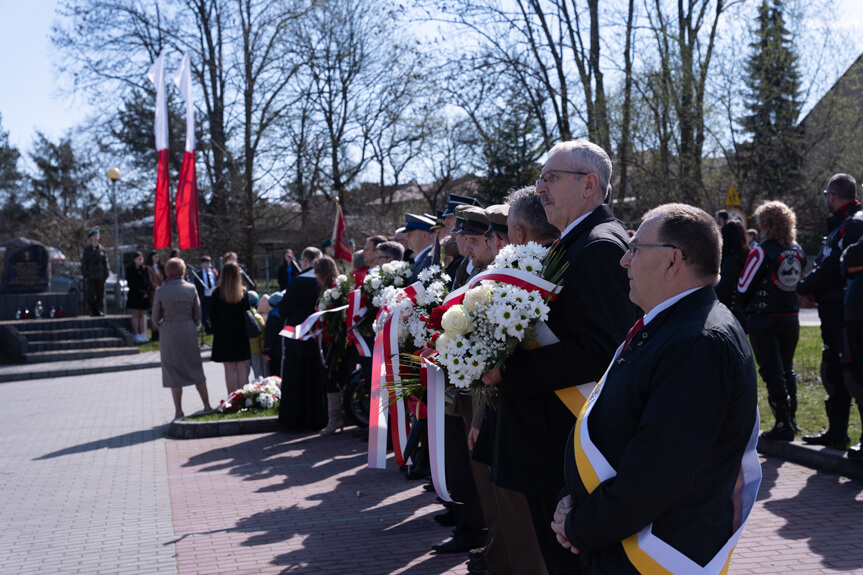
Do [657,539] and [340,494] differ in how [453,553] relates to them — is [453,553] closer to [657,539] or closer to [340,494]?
[340,494]

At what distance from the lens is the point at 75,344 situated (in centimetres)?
2073

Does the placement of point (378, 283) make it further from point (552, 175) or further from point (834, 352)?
point (834, 352)

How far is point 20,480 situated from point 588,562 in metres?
7.47

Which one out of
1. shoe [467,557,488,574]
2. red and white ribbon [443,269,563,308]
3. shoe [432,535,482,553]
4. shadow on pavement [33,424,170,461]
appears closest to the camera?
red and white ribbon [443,269,563,308]

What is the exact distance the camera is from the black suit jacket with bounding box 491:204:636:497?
3324mm

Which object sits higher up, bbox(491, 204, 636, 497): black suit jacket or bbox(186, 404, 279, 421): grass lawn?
bbox(491, 204, 636, 497): black suit jacket

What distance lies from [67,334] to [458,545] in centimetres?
1832

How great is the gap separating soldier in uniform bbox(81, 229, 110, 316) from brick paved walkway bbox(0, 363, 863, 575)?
13.1m

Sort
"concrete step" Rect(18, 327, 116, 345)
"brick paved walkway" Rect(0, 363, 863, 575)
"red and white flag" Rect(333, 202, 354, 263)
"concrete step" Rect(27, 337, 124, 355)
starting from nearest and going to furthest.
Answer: "brick paved walkway" Rect(0, 363, 863, 575) → "red and white flag" Rect(333, 202, 354, 263) → "concrete step" Rect(27, 337, 124, 355) → "concrete step" Rect(18, 327, 116, 345)

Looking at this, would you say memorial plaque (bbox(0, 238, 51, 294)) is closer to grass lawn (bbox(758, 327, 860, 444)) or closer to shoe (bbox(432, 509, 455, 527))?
grass lawn (bbox(758, 327, 860, 444))

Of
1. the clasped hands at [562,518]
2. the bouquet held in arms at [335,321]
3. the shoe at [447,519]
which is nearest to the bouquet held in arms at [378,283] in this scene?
the bouquet held in arms at [335,321]

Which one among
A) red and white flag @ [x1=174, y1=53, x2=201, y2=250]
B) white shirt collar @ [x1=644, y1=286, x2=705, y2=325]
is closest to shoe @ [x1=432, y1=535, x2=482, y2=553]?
white shirt collar @ [x1=644, y1=286, x2=705, y2=325]

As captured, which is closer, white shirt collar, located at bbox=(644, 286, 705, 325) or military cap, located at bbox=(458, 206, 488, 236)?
white shirt collar, located at bbox=(644, 286, 705, 325)

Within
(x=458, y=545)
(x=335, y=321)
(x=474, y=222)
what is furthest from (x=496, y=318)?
(x=335, y=321)
